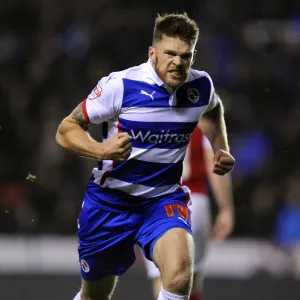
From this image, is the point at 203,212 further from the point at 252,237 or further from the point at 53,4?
the point at 53,4

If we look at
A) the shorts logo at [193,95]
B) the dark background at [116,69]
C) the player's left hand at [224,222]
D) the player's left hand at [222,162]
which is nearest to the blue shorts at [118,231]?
the player's left hand at [222,162]

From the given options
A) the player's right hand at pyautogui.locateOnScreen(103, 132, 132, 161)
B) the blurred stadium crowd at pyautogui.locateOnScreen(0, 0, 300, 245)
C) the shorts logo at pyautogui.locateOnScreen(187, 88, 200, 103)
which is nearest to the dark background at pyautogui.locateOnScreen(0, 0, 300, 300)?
the blurred stadium crowd at pyautogui.locateOnScreen(0, 0, 300, 245)

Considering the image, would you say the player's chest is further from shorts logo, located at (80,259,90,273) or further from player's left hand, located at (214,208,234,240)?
player's left hand, located at (214,208,234,240)

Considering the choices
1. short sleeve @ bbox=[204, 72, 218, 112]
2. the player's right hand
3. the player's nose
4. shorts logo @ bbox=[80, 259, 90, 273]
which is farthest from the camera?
shorts logo @ bbox=[80, 259, 90, 273]

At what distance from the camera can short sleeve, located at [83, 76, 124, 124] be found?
5.37m

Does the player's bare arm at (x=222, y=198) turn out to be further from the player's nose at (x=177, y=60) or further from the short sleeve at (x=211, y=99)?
the player's nose at (x=177, y=60)

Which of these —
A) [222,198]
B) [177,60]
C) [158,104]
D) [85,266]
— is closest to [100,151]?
[158,104]

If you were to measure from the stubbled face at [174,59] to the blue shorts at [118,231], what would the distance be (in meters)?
0.68

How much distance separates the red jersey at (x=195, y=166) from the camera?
6.77 m

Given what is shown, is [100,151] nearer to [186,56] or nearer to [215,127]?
[186,56]

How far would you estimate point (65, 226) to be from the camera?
10.4m

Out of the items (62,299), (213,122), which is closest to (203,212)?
(213,122)

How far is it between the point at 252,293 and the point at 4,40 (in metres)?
4.54

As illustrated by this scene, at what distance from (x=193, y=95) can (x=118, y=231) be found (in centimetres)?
85
